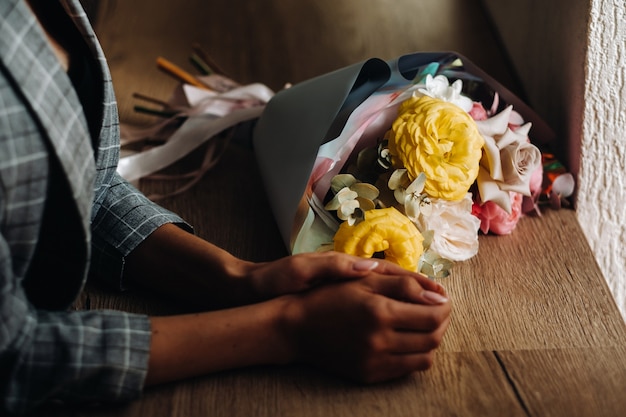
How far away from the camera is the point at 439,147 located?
1.07 meters

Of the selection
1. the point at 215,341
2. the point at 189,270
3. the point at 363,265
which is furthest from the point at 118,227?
the point at 363,265

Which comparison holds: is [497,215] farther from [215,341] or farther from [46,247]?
[46,247]

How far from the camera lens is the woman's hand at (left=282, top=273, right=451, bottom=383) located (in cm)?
90

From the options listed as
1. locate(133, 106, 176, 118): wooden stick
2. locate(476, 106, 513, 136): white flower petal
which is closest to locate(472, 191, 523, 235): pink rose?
locate(476, 106, 513, 136): white flower petal

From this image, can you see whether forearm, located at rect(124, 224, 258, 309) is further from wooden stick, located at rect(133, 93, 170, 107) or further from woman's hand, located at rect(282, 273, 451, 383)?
wooden stick, located at rect(133, 93, 170, 107)

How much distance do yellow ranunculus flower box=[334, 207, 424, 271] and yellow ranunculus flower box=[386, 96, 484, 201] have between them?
0.08 metres

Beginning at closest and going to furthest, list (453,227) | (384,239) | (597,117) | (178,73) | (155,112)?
(384,239)
(453,227)
(597,117)
(155,112)
(178,73)

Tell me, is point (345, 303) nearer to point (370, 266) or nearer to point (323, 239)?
point (370, 266)

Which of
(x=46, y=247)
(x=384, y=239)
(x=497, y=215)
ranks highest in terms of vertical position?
(x=46, y=247)

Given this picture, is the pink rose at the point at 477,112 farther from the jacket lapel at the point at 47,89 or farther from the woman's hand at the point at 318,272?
the jacket lapel at the point at 47,89

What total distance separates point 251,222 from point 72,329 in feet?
1.69

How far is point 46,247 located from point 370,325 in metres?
0.40

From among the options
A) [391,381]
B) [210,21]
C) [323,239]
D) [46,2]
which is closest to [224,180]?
[323,239]

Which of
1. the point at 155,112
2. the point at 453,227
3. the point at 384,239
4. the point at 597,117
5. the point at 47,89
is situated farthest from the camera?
the point at 155,112
